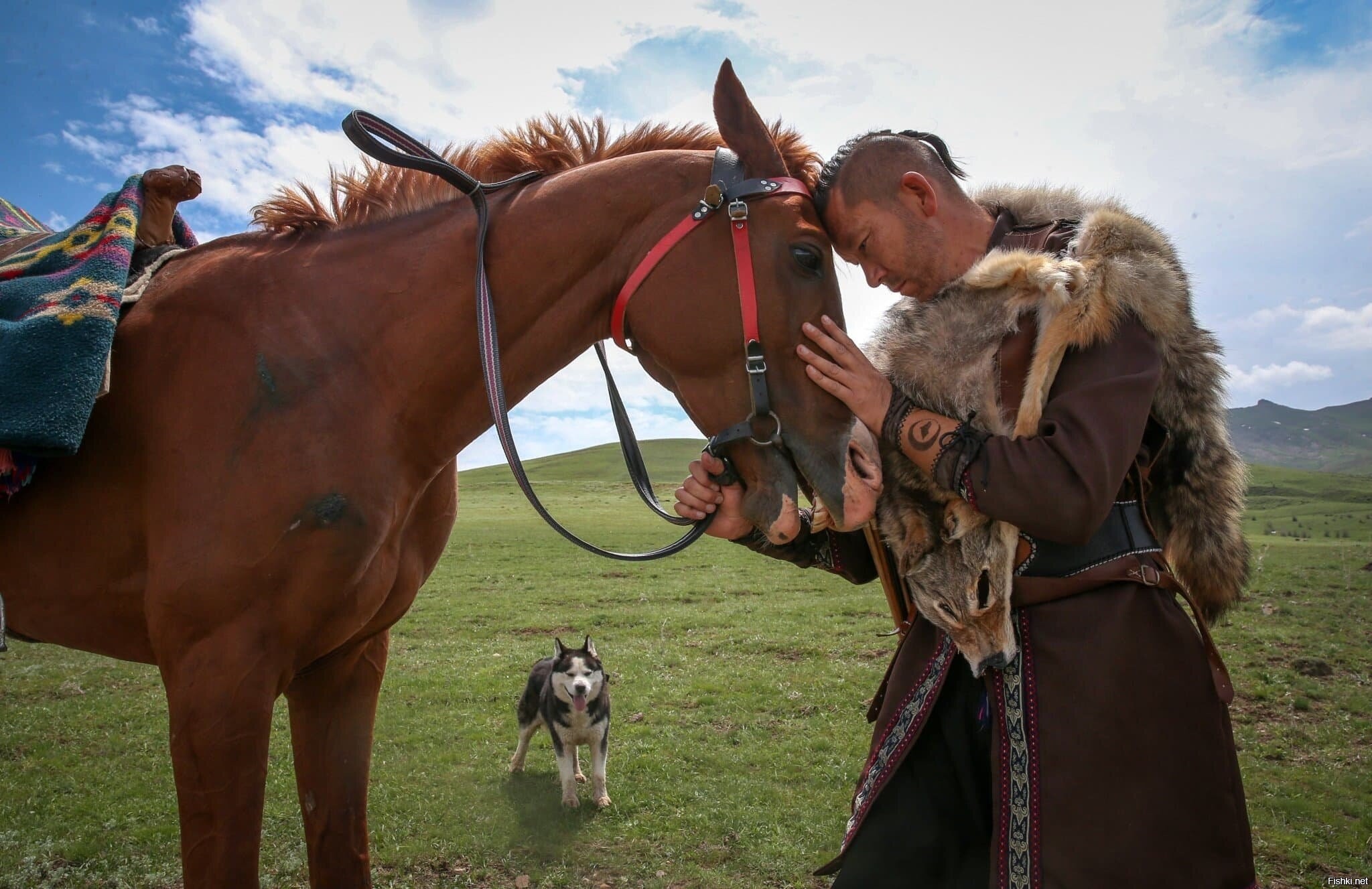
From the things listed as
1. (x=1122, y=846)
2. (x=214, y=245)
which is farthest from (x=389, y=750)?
(x=1122, y=846)

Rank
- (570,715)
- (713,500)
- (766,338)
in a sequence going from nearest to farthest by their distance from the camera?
1. (766,338)
2. (713,500)
3. (570,715)

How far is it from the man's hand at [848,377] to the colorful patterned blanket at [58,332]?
1.82 metres

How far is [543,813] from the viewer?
19.1ft

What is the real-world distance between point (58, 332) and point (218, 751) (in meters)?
1.14

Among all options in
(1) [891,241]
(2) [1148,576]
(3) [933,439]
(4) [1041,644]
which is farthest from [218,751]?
(2) [1148,576]

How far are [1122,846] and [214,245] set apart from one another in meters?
3.03

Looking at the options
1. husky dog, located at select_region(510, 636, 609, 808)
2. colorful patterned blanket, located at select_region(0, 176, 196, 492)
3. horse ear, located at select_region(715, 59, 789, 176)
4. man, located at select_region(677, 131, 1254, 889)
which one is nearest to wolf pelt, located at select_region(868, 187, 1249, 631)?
man, located at select_region(677, 131, 1254, 889)

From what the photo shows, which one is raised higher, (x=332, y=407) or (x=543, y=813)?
(x=332, y=407)

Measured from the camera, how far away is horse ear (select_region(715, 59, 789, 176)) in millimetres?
2250

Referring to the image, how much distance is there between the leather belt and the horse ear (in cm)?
126

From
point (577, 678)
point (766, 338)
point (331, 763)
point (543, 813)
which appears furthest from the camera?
point (577, 678)

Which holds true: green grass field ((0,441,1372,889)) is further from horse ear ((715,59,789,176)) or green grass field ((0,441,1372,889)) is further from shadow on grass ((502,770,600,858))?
horse ear ((715,59,789,176))

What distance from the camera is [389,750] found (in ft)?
22.8

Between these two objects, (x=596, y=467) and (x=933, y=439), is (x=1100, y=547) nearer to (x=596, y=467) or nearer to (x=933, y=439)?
(x=933, y=439)
